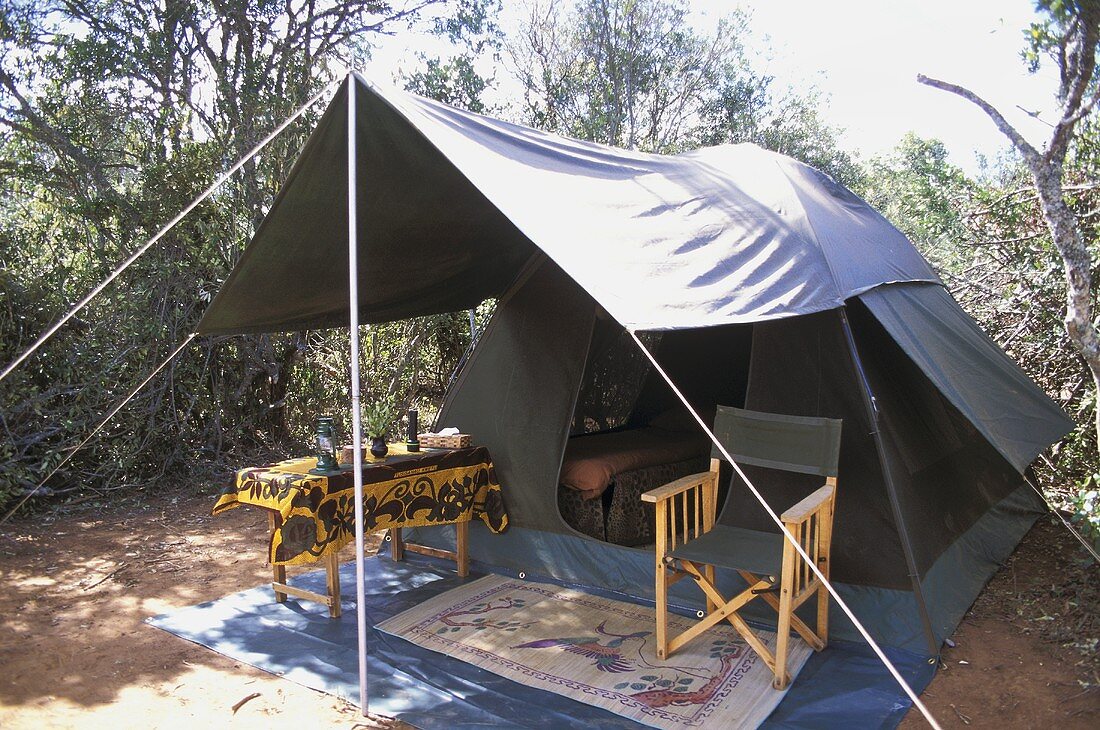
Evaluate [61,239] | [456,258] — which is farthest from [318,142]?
[61,239]

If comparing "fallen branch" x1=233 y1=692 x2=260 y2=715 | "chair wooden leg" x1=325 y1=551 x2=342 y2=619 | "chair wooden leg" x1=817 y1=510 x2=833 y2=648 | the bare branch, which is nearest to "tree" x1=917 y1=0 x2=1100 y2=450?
the bare branch

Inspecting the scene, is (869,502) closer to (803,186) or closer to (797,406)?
(797,406)

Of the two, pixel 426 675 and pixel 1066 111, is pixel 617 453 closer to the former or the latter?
pixel 426 675

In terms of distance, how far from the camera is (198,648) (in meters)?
3.01

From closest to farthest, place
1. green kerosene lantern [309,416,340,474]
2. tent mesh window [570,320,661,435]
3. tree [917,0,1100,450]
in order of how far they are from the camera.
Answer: tree [917,0,1100,450] → green kerosene lantern [309,416,340,474] → tent mesh window [570,320,661,435]

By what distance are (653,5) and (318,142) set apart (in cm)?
1090

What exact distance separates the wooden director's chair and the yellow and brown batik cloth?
1083 mm

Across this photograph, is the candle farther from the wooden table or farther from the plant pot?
the plant pot

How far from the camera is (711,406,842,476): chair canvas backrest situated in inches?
116

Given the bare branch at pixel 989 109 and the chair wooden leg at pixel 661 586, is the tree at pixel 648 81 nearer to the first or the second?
the bare branch at pixel 989 109

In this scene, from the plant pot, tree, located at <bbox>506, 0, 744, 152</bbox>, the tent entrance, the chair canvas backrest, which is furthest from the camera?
tree, located at <bbox>506, 0, 744, 152</bbox>

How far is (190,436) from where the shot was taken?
5602 mm

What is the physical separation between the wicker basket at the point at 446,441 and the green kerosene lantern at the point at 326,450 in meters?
0.52

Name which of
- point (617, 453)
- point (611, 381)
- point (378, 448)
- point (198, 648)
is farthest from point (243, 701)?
point (611, 381)
